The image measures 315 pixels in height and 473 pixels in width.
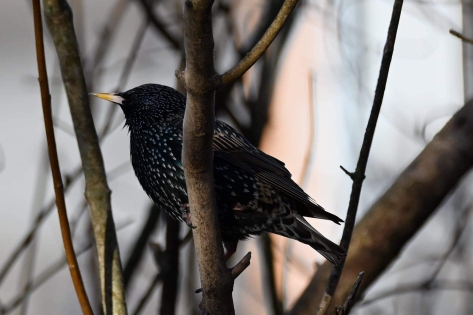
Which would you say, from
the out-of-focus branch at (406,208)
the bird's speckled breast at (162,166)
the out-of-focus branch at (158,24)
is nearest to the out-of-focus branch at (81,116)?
the bird's speckled breast at (162,166)

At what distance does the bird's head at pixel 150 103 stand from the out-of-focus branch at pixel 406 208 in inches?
58.6

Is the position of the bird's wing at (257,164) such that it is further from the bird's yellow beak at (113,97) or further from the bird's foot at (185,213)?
the bird's yellow beak at (113,97)

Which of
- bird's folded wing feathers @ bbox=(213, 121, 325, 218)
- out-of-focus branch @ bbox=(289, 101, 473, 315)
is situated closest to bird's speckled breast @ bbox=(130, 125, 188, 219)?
bird's folded wing feathers @ bbox=(213, 121, 325, 218)

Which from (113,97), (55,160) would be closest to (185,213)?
(55,160)

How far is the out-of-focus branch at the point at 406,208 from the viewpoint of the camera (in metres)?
4.55

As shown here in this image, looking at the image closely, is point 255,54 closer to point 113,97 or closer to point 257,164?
point 257,164

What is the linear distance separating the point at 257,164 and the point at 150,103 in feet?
2.92

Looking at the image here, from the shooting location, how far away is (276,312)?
4.53 m

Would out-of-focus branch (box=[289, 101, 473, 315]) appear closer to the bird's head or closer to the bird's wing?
the bird's wing

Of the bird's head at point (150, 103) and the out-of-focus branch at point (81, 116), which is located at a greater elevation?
the bird's head at point (150, 103)

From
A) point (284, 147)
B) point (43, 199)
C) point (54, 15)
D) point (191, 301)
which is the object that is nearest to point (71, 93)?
point (54, 15)

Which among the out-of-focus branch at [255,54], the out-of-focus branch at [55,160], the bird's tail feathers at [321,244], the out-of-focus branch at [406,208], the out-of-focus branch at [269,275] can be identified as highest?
the out-of-focus branch at [406,208]

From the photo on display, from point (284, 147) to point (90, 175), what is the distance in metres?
3.28

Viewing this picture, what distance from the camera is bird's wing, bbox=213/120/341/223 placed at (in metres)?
3.73
